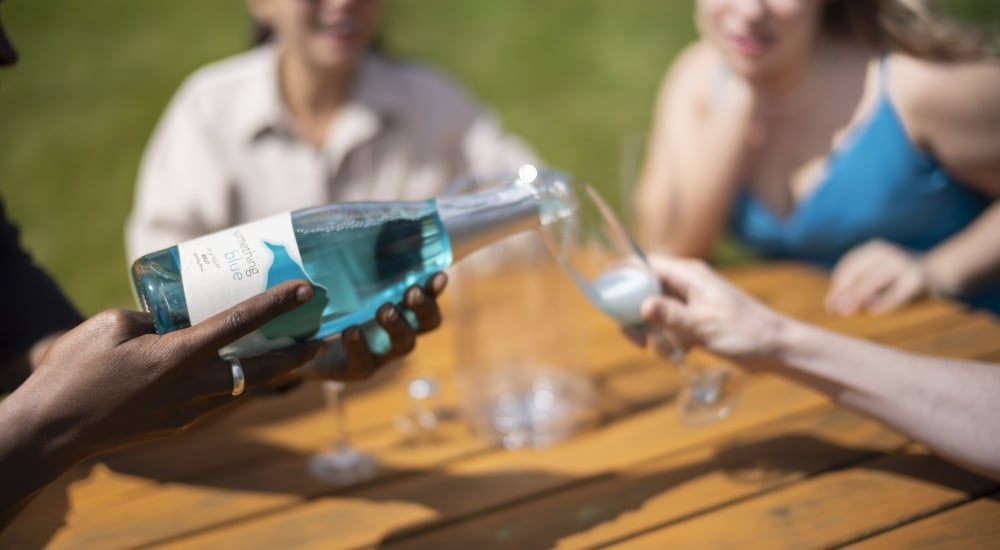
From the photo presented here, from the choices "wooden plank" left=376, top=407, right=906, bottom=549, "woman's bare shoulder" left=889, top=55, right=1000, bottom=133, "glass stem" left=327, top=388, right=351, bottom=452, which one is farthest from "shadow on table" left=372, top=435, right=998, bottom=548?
"woman's bare shoulder" left=889, top=55, right=1000, bottom=133

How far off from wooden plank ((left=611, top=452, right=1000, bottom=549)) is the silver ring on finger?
1.20 feet

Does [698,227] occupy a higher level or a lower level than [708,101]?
lower

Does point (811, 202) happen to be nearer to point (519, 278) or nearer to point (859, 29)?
point (859, 29)

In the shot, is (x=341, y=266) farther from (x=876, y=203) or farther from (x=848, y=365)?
(x=876, y=203)

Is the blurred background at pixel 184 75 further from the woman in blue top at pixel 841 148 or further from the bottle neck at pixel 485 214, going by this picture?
the bottle neck at pixel 485 214

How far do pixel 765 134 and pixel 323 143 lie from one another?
31.2 inches

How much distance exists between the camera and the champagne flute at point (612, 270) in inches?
35.1

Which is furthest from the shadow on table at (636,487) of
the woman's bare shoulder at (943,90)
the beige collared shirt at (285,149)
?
the beige collared shirt at (285,149)

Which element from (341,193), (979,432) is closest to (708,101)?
(341,193)

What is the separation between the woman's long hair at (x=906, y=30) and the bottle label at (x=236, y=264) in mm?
1015

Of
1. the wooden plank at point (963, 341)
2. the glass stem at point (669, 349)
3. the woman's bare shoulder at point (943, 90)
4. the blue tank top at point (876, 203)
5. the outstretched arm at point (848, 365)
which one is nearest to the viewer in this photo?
the outstretched arm at point (848, 365)

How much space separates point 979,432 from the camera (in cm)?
78

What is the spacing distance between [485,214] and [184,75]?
2663mm

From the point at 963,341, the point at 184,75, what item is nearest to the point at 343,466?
the point at 963,341
